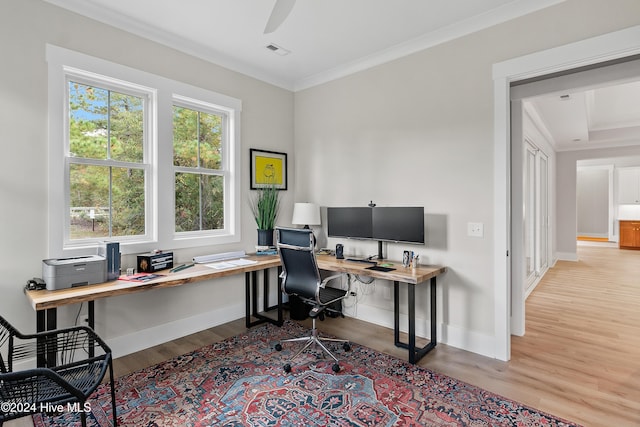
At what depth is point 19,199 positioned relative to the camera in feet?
7.68

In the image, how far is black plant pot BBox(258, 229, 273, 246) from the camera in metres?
3.82

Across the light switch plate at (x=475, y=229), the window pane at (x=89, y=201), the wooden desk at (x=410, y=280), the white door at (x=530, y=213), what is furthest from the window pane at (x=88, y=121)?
the white door at (x=530, y=213)

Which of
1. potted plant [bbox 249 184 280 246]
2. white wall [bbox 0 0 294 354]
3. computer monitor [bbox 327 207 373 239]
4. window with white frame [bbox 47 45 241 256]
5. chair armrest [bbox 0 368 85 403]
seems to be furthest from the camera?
potted plant [bbox 249 184 280 246]

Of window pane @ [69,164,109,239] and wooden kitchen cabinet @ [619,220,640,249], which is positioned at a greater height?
window pane @ [69,164,109,239]

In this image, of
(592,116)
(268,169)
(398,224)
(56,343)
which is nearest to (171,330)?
(56,343)

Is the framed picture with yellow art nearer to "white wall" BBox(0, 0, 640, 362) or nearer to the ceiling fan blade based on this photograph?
"white wall" BBox(0, 0, 640, 362)

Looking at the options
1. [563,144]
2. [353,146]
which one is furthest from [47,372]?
[563,144]

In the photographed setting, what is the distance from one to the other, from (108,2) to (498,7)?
3046mm

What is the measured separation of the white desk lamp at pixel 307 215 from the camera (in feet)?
12.7

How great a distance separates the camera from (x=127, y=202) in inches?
117

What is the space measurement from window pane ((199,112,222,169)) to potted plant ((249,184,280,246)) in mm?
582

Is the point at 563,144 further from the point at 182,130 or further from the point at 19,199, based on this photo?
the point at 19,199

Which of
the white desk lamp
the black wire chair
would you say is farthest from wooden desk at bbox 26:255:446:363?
the white desk lamp

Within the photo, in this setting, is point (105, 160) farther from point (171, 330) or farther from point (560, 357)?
point (560, 357)
